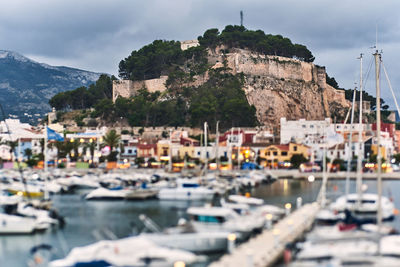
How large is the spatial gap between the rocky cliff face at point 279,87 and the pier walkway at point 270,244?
7271cm

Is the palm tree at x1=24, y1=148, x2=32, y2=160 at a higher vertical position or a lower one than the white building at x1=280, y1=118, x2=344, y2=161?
lower

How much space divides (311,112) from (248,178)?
54.0m

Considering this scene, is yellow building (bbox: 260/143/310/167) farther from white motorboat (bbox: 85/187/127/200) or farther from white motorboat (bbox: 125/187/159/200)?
white motorboat (bbox: 85/187/127/200)

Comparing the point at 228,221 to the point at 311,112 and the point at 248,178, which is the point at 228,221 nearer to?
the point at 248,178

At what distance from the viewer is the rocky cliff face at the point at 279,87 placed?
109938mm

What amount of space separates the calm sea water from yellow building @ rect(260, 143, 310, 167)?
1753 cm

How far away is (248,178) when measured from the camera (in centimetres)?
6309

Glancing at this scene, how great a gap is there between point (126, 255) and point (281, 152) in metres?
60.5

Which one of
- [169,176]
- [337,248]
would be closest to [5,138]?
[169,176]

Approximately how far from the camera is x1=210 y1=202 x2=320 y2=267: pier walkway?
24750mm

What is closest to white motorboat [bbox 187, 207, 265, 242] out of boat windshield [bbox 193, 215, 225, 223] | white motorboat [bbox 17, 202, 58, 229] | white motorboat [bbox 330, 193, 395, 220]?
boat windshield [bbox 193, 215, 225, 223]

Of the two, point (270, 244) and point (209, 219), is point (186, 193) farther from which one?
point (270, 244)

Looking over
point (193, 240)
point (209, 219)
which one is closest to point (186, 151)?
point (209, 219)

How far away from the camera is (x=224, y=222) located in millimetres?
32250
